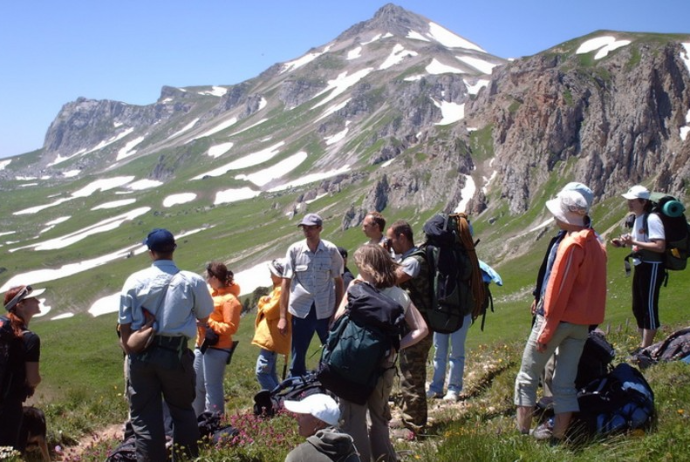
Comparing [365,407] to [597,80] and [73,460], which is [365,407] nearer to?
[73,460]

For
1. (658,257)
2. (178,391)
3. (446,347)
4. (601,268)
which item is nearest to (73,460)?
(178,391)

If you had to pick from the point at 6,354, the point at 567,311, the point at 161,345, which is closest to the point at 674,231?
the point at 567,311

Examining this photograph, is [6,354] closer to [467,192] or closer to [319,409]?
[319,409]

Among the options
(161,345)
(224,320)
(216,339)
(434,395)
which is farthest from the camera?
(434,395)

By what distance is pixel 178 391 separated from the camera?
22.5ft

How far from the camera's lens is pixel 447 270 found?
8094mm

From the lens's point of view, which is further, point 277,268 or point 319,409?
point 277,268

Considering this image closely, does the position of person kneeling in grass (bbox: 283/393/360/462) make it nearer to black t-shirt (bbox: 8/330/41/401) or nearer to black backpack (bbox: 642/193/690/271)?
black t-shirt (bbox: 8/330/41/401)

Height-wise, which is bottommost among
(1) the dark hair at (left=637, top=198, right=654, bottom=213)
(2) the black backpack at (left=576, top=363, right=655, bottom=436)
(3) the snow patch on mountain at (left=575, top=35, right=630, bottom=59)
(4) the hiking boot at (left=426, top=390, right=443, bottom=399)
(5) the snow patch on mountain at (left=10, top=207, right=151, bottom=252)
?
(5) the snow patch on mountain at (left=10, top=207, right=151, bottom=252)

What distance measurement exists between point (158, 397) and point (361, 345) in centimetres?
265

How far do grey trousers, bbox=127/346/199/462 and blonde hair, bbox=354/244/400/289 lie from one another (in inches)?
94.9

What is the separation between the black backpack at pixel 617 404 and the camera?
20.9ft

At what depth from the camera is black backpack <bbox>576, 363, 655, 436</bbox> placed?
6.38m

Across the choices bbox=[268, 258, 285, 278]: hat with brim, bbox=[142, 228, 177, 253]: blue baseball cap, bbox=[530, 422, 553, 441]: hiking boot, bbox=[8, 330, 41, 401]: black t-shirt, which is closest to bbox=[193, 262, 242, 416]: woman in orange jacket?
bbox=[268, 258, 285, 278]: hat with brim
